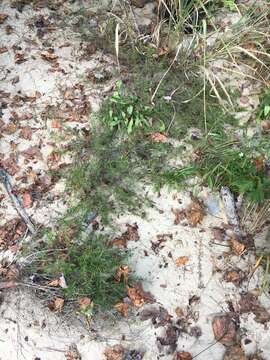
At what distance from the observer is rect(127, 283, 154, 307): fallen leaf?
3.14 meters

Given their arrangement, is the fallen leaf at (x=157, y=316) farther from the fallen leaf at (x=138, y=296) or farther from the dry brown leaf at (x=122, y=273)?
the dry brown leaf at (x=122, y=273)

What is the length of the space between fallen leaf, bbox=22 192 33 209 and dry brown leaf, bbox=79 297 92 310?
93 centimetres

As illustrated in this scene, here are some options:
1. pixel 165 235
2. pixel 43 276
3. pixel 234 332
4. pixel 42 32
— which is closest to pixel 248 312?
pixel 234 332

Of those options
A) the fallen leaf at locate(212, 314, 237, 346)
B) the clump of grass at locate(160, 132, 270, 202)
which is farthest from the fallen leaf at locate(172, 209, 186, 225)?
the fallen leaf at locate(212, 314, 237, 346)

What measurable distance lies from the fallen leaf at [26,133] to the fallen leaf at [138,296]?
5.46 feet

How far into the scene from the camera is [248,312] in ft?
10.4

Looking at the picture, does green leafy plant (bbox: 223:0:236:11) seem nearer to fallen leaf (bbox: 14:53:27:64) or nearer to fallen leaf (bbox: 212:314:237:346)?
fallen leaf (bbox: 14:53:27:64)

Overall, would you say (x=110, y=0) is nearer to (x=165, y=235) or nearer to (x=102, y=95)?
(x=102, y=95)

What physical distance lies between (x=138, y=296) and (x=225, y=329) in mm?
662

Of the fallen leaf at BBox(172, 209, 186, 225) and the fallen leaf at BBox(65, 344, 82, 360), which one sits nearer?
the fallen leaf at BBox(65, 344, 82, 360)

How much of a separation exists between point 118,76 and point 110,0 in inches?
39.3

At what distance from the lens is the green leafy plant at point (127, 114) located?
383cm

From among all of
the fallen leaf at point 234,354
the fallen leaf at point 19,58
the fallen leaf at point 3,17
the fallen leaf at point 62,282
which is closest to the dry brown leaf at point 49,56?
the fallen leaf at point 19,58

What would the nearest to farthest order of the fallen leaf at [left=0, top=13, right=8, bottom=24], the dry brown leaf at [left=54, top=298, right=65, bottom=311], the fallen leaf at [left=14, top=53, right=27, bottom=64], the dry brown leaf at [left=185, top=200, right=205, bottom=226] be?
the dry brown leaf at [left=54, top=298, right=65, bottom=311]
the dry brown leaf at [left=185, top=200, right=205, bottom=226]
the fallen leaf at [left=14, top=53, right=27, bottom=64]
the fallen leaf at [left=0, top=13, right=8, bottom=24]
